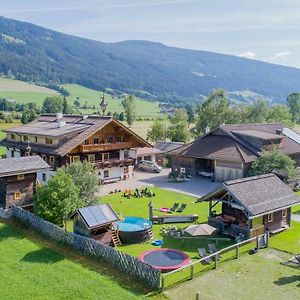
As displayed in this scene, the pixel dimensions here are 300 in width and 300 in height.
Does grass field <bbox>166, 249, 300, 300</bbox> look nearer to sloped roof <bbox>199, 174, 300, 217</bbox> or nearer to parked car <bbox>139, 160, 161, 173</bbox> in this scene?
sloped roof <bbox>199, 174, 300, 217</bbox>

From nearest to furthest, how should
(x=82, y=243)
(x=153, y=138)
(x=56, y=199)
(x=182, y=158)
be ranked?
(x=82, y=243) → (x=56, y=199) → (x=182, y=158) → (x=153, y=138)

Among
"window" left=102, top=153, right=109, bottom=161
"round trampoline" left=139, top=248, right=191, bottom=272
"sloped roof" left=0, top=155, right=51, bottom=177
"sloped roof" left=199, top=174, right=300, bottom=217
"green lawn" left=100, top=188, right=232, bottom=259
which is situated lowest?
"green lawn" left=100, top=188, right=232, bottom=259

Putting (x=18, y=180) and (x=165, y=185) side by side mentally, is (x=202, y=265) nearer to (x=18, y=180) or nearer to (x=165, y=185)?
(x=18, y=180)

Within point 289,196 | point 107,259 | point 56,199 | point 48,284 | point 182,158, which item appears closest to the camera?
point 48,284

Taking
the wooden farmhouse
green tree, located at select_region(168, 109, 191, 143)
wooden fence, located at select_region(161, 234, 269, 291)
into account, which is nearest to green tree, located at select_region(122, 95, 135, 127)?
green tree, located at select_region(168, 109, 191, 143)

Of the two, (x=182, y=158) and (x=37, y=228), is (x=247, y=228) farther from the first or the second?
(x=182, y=158)

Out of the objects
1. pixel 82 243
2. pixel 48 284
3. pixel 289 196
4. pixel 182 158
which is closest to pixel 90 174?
pixel 82 243
